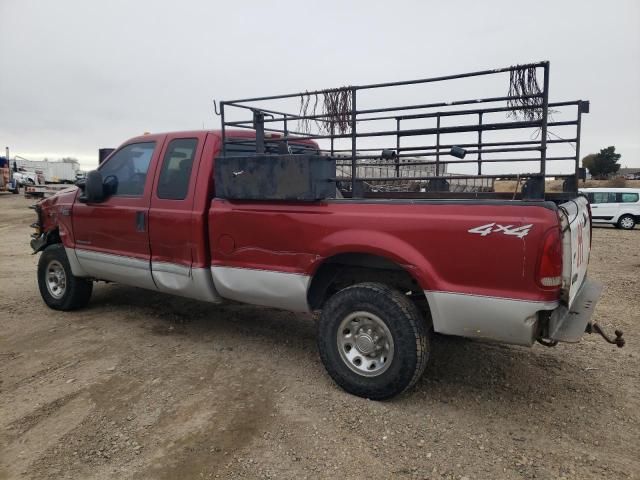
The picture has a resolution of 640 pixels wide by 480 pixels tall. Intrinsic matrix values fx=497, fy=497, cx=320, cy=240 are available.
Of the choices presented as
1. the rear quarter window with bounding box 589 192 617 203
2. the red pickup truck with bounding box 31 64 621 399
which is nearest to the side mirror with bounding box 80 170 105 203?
the red pickup truck with bounding box 31 64 621 399

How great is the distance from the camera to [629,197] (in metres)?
19.7

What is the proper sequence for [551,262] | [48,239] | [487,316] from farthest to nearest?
1. [48,239]
2. [487,316]
3. [551,262]

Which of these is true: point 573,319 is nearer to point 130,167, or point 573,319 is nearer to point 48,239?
point 130,167

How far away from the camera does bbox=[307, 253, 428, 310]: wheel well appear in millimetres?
3652

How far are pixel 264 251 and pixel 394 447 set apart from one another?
1784mm

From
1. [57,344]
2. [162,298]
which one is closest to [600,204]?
[162,298]

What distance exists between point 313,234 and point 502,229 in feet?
4.48

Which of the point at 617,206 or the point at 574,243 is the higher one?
the point at 574,243

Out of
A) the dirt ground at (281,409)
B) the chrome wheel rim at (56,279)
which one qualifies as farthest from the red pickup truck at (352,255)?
the chrome wheel rim at (56,279)

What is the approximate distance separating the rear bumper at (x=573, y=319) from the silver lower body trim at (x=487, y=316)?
14 centimetres

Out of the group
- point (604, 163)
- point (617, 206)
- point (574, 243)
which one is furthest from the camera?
point (604, 163)

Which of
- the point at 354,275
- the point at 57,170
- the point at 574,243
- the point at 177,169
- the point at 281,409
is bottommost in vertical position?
the point at 281,409

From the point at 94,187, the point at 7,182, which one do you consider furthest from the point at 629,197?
the point at 7,182

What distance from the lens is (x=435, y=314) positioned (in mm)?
3289
